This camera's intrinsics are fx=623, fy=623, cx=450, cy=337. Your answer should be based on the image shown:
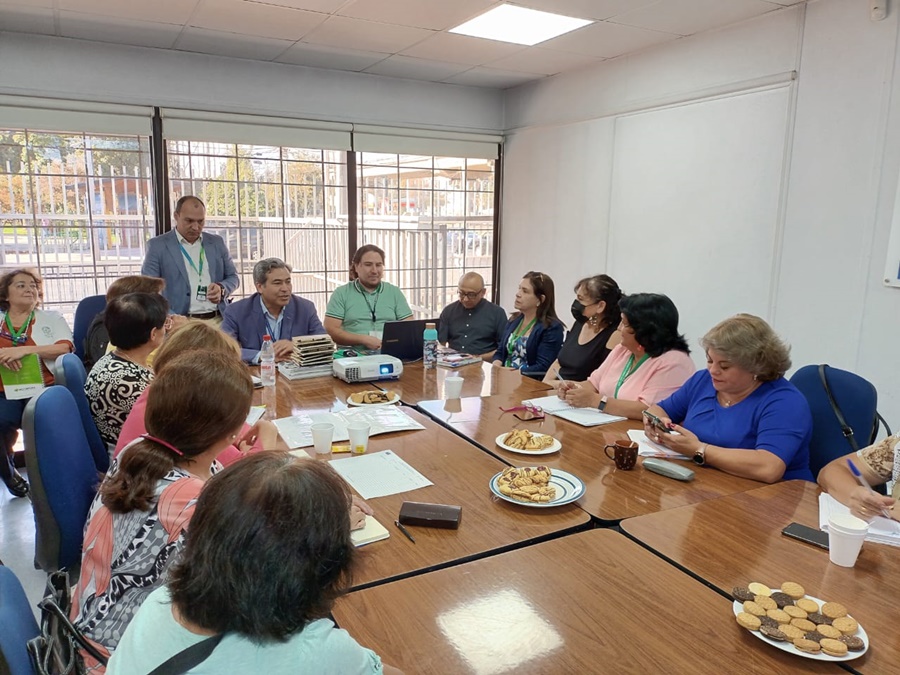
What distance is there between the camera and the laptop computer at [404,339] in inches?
130

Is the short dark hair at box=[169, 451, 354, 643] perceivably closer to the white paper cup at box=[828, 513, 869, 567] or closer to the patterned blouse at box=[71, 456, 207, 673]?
the patterned blouse at box=[71, 456, 207, 673]

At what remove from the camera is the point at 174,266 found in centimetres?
407

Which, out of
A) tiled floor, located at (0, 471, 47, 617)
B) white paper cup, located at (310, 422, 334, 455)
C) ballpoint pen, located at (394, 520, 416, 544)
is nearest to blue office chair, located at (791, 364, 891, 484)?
ballpoint pen, located at (394, 520, 416, 544)

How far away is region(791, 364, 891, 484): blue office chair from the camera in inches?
84.9

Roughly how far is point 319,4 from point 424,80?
1.93 m

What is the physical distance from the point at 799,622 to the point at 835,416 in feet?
4.47

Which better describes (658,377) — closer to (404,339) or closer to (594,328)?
(594,328)

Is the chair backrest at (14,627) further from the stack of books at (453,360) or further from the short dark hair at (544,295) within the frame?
the short dark hair at (544,295)

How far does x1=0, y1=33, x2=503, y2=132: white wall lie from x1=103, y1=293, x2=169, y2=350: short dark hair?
2.70 meters

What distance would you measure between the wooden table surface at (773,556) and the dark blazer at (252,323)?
2463 millimetres

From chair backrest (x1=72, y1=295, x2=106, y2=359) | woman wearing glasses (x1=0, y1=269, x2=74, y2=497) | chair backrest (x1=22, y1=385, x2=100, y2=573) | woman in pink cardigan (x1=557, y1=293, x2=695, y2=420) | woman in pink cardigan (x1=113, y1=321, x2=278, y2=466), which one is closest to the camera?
chair backrest (x1=22, y1=385, x2=100, y2=573)

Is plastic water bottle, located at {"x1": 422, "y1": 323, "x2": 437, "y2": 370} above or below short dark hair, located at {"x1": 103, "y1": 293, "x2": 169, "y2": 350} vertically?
below

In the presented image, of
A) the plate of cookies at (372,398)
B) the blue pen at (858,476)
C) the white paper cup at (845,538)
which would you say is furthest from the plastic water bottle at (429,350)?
the white paper cup at (845,538)

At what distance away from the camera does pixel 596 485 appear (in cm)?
177
